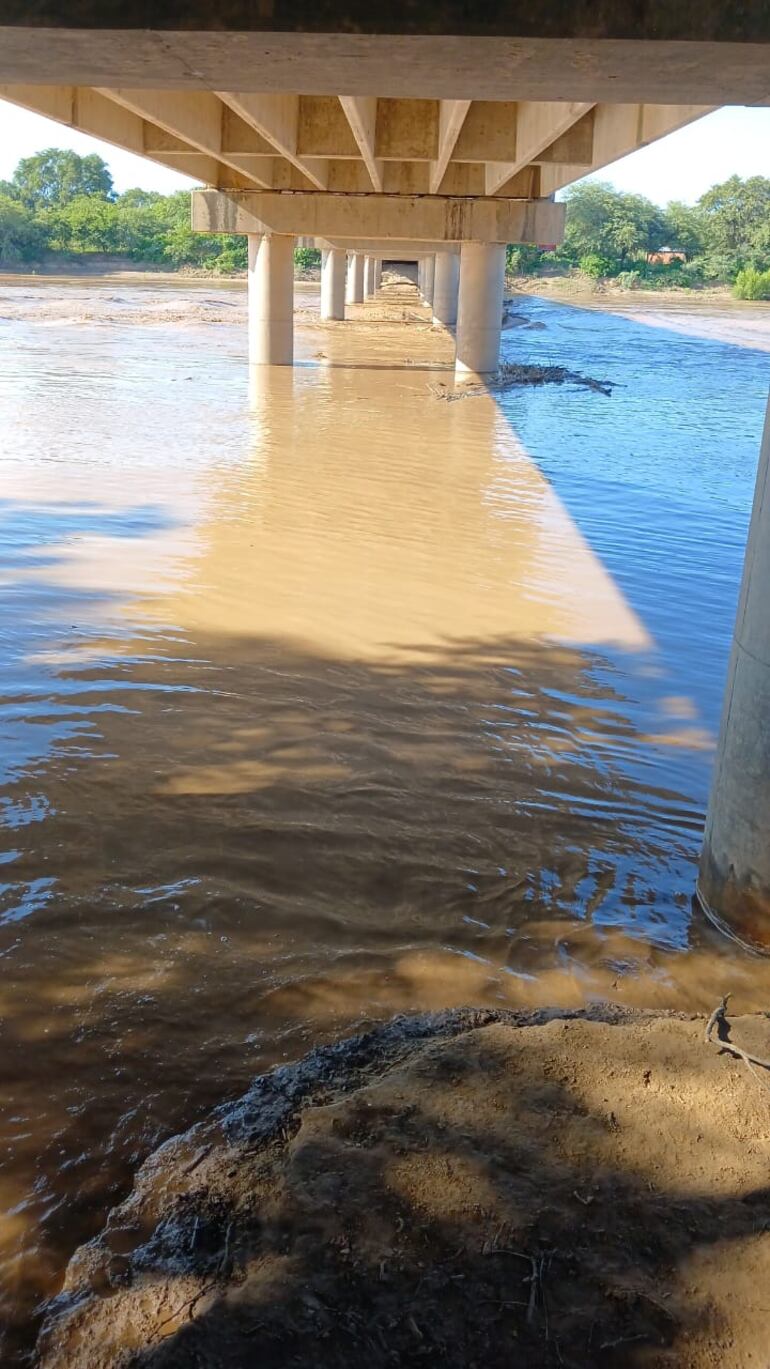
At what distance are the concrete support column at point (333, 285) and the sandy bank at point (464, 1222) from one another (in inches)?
1735

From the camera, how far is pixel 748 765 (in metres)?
4.75

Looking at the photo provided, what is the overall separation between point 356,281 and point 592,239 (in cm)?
4353

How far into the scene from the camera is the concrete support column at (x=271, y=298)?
26.1m

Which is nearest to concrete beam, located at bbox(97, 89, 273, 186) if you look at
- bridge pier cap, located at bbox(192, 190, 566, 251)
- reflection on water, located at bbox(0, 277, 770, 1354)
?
reflection on water, located at bbox(0, 277, 770, 1354)

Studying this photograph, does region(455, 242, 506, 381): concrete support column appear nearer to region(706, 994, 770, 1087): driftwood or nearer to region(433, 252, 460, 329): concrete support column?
region(433, 252, 460, 329): concrete support column

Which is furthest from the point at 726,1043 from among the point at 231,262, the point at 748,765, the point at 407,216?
the point at 231,262

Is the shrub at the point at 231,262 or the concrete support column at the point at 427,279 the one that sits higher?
the shrub at the point at 231,262

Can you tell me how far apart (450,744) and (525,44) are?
12.4 feet

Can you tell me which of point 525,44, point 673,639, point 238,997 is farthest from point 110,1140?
point 673,639

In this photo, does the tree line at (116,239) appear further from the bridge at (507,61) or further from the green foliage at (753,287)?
the bridge at (507,61)

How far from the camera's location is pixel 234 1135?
3492 millimetres

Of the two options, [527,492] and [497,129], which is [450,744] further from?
[497,129]

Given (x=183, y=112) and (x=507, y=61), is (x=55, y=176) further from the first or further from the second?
(x=507, y=61)

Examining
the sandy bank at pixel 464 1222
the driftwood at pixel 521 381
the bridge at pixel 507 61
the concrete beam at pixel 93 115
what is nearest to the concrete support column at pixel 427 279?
the driftwood at pixel 521 381
